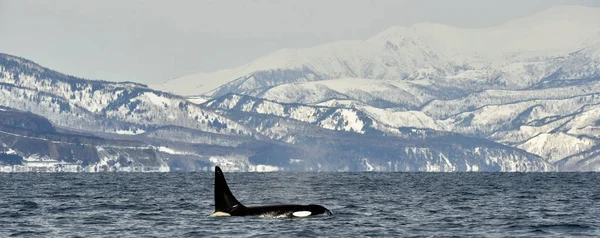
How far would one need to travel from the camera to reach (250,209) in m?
88.0

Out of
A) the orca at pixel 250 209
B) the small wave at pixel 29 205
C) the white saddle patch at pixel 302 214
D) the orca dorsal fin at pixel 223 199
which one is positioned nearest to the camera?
the white saddle patch at pixel 302 214

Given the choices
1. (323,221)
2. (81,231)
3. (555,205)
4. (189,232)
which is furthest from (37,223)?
(555,205)

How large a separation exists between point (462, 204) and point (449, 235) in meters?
41.1

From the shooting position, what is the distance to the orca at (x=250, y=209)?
8638 centimetres

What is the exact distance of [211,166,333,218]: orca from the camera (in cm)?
8638

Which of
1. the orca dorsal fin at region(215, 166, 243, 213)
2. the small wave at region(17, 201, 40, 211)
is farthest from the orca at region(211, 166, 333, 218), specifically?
the small wave at region(17, 201, 40, 211)

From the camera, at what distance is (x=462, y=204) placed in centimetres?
11819

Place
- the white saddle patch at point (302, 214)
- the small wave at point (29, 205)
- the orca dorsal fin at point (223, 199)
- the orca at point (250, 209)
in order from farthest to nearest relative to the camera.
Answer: the small wave at point (29, 205) → the orca dorsal fin at point (223, 199) → the orca at point (250, 209) → the white saddle patch at point (302, 214)

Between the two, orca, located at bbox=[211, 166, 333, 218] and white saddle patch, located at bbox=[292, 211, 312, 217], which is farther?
orca, located at bbox=[211, 166, 333, 218]

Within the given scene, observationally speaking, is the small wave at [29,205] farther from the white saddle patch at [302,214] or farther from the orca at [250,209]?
the white saddle patch at [302,214]

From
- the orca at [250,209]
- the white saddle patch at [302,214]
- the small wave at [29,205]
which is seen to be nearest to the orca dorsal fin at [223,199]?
the orca at [250,209]

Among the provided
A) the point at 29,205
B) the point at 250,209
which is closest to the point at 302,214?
the point at 250,209

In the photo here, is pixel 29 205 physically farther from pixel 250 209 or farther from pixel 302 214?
pixel 302 214

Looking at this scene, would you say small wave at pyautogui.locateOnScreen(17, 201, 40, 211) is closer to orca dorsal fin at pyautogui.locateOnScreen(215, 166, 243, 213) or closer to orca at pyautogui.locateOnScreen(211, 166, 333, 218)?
orca dorsal fin at pyautogui.locateOnScreen(215, 166, 243, 213)
